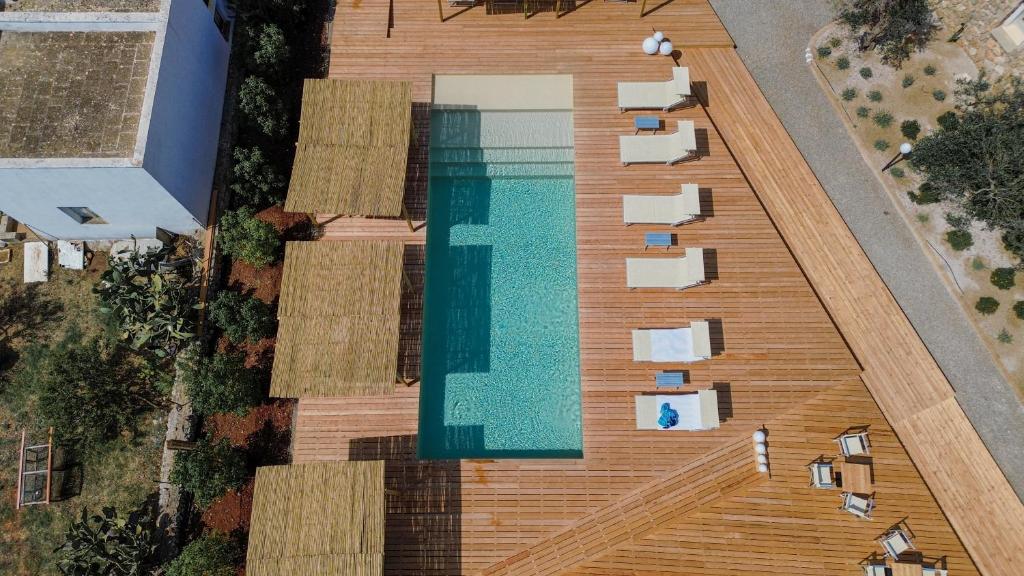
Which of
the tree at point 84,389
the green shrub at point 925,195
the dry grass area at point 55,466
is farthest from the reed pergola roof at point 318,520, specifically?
the green shrub at point 925,195

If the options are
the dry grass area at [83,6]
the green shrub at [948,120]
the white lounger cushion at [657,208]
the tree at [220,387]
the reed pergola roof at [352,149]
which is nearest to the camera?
the tree at [220,387]

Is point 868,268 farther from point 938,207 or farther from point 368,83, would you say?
point 368,83

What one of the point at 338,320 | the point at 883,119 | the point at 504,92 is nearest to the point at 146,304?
the point at 338,320

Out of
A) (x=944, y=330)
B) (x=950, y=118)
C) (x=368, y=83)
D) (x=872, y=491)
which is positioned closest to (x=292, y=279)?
(x=368, y=83)

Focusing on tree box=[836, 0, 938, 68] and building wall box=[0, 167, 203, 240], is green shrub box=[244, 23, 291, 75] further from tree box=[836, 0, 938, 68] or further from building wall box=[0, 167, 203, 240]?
tree box=[836, 0, 938, 68]

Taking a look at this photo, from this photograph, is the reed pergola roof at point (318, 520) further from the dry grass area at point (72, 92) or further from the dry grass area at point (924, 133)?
the dry grass area at point (924, 133)

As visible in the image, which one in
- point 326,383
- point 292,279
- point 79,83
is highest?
point 79,83
